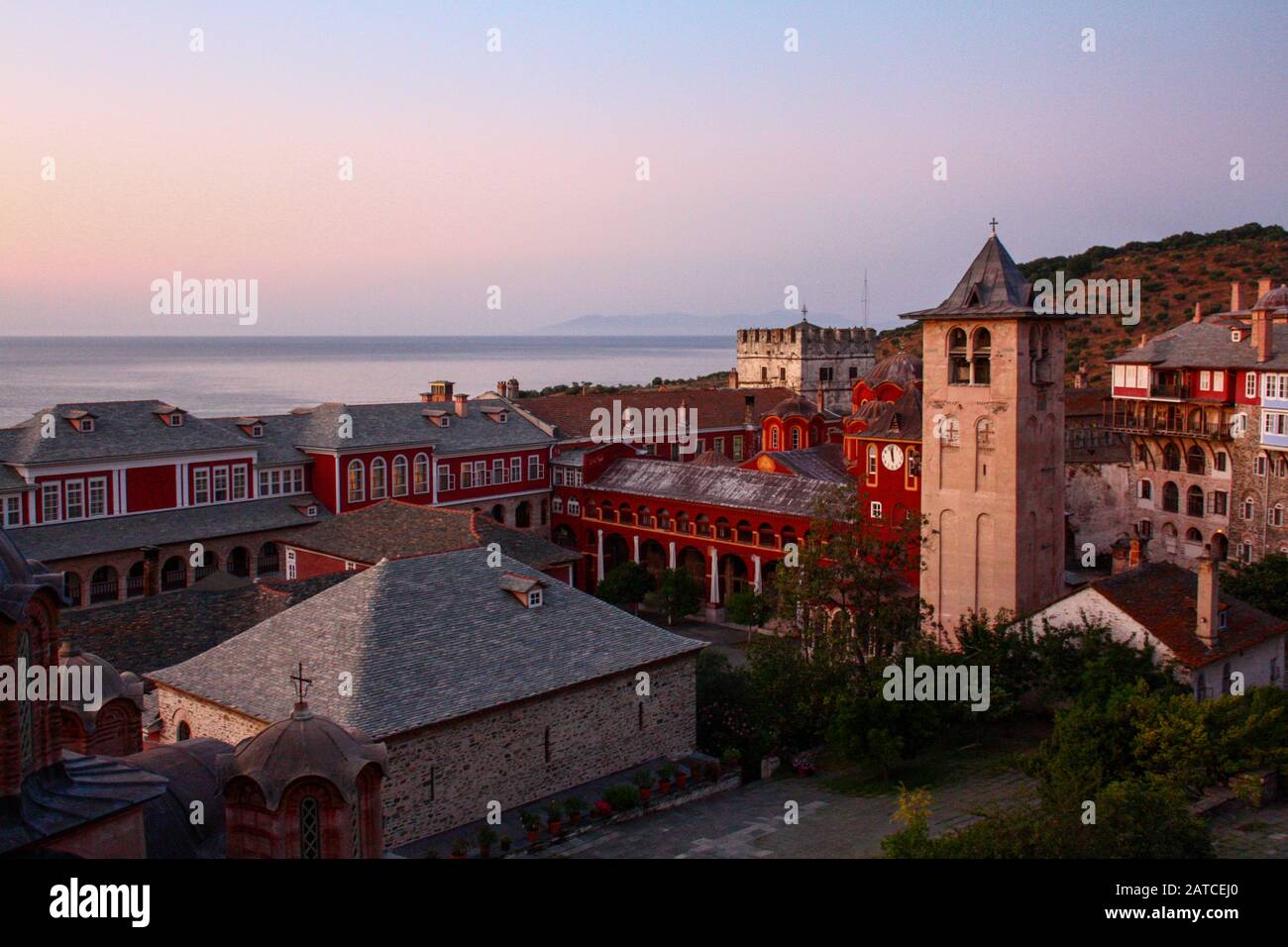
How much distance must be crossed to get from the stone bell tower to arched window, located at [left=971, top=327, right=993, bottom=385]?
4 cm

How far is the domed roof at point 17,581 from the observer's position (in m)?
12.3

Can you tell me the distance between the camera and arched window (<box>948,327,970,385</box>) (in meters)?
36.8

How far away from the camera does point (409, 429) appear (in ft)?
189

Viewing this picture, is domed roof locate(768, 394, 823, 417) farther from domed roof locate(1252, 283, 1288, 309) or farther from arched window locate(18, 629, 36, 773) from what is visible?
arched window locate(18, 629, 36, 773)

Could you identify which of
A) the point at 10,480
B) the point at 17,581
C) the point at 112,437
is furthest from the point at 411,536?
the point at 17,581

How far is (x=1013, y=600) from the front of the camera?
36.2 metres

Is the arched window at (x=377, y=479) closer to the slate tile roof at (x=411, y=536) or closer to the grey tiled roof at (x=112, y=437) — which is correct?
the grey tiled roof at (x=112, y=437)

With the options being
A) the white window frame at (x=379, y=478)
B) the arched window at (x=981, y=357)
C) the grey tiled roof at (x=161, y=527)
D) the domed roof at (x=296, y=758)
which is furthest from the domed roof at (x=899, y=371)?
the domed roof at (x=296, y=758)

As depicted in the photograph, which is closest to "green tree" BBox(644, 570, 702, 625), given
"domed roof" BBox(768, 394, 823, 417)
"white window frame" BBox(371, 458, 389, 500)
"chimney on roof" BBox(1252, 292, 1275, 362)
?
"white window frame" BBox(371, 458, 389, 500)

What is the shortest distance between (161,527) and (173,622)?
17.3m

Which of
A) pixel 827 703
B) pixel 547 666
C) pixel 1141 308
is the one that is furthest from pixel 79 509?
pixel 1141 308

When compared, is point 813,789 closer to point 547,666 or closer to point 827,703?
point 827,703

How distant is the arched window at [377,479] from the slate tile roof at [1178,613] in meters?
35.2
